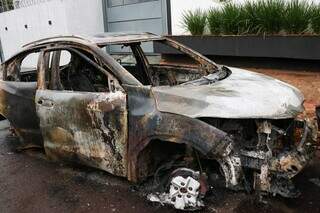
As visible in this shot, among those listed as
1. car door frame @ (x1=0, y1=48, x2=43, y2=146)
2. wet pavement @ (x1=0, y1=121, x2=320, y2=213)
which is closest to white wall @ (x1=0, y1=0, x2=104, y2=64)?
car door frame @ (x1=0, y1=48, x2=43, y2=146)

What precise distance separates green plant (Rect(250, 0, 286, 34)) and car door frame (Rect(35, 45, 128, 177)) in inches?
154

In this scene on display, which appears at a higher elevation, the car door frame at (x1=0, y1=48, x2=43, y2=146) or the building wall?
the building wall

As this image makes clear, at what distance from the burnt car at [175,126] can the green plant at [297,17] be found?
96.6 inches

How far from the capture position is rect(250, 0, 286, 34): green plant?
6902 millimetres

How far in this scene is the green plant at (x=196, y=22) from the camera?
26.7ft

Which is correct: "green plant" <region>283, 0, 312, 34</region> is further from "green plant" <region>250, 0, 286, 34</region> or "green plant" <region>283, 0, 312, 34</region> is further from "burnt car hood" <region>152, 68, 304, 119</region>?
"burnt car hood" <region>152, 68, 304, 119</region>

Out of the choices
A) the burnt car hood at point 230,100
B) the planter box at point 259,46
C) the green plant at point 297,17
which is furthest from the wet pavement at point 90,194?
the green plant at point 297,17


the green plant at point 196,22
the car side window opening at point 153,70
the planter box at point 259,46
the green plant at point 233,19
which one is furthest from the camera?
the green plant at point 196,22

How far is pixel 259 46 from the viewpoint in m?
7.07

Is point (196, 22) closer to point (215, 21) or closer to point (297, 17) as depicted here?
point (215, 21)

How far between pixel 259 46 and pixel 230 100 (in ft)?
12.3

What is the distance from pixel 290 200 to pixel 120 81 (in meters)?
2.03

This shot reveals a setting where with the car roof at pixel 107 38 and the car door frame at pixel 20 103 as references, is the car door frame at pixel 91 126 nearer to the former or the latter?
the car roof at pixel 107 38

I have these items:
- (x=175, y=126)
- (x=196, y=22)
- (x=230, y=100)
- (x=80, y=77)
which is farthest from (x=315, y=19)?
(x=175, y=126)
